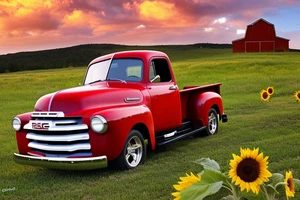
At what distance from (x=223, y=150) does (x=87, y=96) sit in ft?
8.94

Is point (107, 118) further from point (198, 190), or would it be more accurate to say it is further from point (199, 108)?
point (198, 190)

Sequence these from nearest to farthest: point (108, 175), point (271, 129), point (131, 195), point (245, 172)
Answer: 1. point (245, 172)
2. point (131, 195)
3. point (108, 175)
4. point (271, 129)

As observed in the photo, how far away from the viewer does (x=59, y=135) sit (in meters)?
6.48

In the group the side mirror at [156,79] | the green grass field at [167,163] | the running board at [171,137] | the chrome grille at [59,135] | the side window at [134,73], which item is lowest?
the green grass field at [167,163]

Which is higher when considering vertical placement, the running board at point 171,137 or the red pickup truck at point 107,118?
the red pickup truck at point 107,118

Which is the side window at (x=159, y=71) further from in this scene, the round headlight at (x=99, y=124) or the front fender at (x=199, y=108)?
the round headlight at (x=99, y=124)

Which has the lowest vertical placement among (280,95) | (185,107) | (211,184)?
(280,95)

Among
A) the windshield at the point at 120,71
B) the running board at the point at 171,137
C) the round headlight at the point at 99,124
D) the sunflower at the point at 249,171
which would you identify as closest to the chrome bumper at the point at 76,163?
the round headlight at the point at 99,124

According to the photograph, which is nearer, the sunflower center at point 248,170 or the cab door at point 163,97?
the sunflower center at point 248,170

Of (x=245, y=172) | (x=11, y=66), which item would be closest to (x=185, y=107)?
(x=245, y=172)

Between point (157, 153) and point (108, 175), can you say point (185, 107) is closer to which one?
point (157, 153)

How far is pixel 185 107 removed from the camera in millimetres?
9367

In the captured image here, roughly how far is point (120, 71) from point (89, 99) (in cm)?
137

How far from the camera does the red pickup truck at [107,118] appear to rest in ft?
20.9
